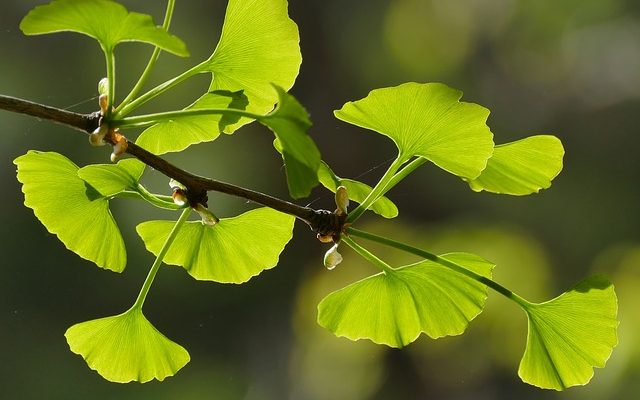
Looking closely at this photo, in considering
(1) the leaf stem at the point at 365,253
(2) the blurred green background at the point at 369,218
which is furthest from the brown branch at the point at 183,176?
(2) the blurred green background at the point at 369,218

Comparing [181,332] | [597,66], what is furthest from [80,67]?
[597,66]

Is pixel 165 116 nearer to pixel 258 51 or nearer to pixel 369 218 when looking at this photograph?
pixel 258 51

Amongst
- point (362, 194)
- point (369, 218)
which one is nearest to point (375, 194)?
point (362, 194)

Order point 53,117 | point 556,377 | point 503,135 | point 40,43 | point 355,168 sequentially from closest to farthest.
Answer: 1. point 53,117
2. point 556,377
3. point 40,43
4. point 355,168
5. point 503,135

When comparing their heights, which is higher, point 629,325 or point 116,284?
point 116,284

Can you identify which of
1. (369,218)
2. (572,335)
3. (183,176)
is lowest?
(369,218)

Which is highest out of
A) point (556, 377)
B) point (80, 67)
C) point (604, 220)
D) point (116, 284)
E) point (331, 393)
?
point (556, 377)

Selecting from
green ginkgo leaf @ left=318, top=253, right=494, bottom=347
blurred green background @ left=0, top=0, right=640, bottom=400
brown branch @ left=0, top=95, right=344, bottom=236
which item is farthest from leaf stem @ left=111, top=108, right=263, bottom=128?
blurred green background @ left=0, top=0, right=640, bottom=400

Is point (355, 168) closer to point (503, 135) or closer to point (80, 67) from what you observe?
point (503, 135)
